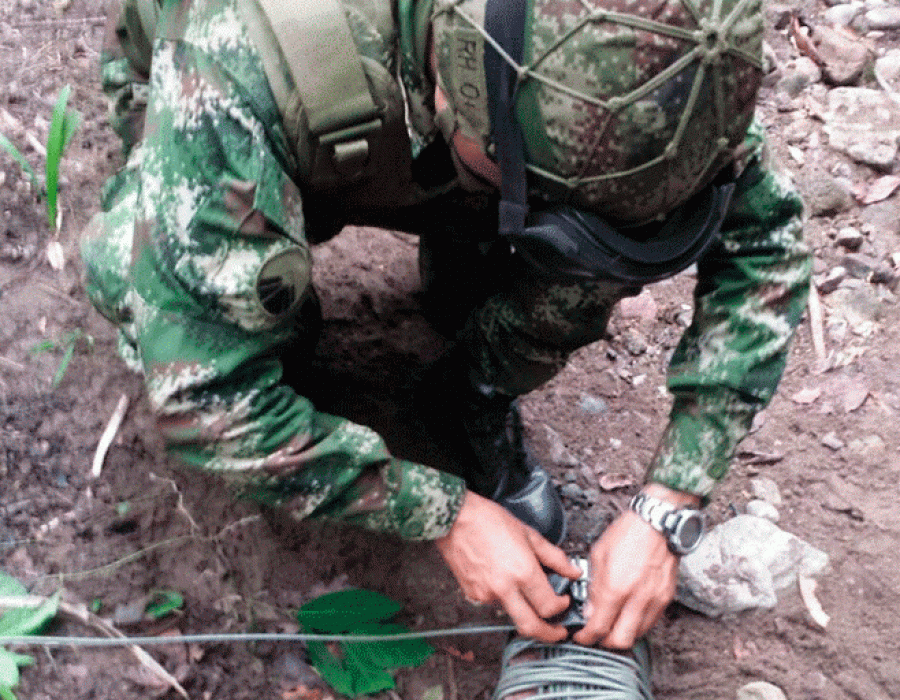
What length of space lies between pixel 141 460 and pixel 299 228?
87 centimetres

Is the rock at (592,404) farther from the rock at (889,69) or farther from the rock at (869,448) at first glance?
the rock at (889,69)

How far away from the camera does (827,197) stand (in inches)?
115

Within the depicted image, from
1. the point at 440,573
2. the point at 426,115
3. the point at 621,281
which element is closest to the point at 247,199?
the point at 426,115

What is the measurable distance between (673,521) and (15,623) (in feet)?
3.99

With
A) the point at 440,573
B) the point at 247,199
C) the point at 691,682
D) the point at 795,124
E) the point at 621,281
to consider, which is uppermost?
the point at 247,199

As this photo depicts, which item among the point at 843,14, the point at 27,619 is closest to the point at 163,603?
the point at 27,619

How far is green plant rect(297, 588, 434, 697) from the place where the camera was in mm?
1976

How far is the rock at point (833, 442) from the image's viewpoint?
7.93ft

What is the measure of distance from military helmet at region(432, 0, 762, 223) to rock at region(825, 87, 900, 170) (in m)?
1.88

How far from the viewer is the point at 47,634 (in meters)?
1.82

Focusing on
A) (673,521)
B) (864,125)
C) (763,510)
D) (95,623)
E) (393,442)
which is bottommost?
(763,510)

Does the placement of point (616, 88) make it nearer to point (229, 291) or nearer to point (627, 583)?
point (229, 291)

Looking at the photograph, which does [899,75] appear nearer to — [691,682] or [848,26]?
[848,26]

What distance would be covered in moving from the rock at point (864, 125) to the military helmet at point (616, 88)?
188cm
